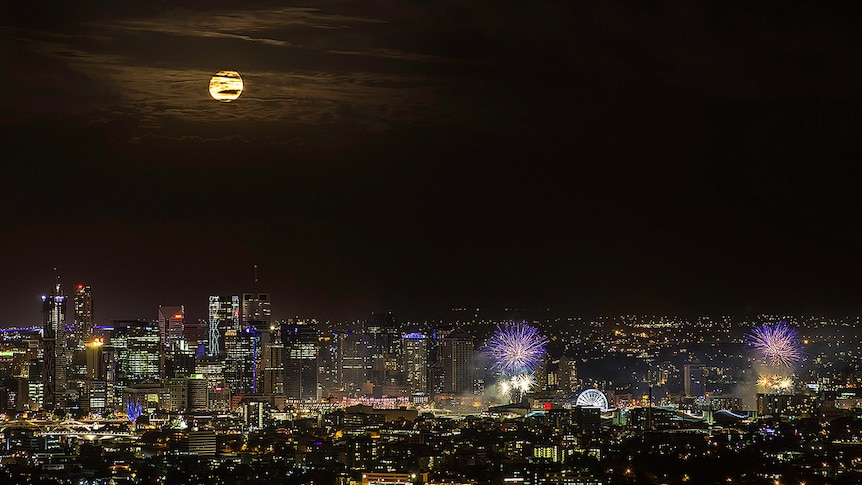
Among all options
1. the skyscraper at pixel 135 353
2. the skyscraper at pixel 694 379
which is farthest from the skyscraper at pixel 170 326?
the skyscraper at pixel 694 379

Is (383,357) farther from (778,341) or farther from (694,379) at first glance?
(778,341)

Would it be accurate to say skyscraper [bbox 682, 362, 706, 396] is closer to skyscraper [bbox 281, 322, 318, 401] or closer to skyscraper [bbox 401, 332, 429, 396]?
skyscraper [bbox 401, 332, 429, 396]

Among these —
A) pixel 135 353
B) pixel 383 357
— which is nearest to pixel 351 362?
pixel 383 357

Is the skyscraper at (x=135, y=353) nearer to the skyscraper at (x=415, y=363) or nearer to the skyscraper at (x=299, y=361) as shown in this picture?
the skyscraper at (x=299, y=361)

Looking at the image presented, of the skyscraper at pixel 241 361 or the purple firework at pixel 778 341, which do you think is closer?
the purple firework at pixel 778 341

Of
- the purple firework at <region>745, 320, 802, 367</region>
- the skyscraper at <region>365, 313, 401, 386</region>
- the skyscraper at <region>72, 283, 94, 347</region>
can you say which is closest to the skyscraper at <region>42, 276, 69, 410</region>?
the skyscraper at <region>72, 283, 94, 347</region>

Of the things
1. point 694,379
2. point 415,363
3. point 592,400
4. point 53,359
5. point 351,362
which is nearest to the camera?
point 592,400
